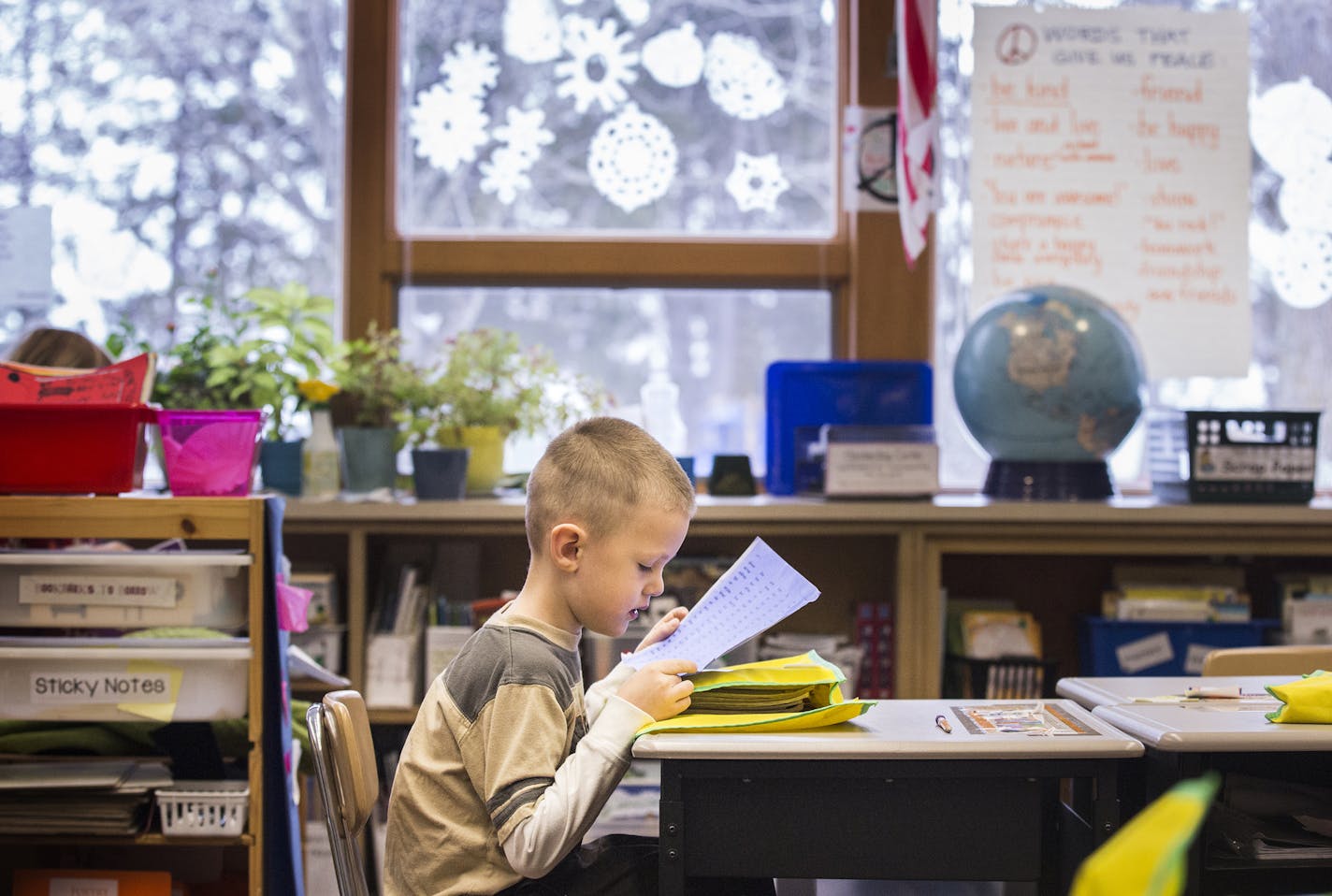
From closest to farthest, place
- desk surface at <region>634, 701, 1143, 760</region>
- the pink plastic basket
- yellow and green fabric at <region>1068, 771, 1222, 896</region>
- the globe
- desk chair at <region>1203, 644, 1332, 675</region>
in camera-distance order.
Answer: yellow and green fabric at <region>1068, 771, 1222, 896</region>
desk surface at <region>634, 701, 1143, 760</region>
desk chair at <region>1203, 644, 1332, 675</region>
the pink plastic basket
the globe

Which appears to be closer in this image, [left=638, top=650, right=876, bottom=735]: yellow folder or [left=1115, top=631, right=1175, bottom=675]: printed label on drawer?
[left=638, top=650, right=876, bottom=735]: yellow folder

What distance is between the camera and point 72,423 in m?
1.93

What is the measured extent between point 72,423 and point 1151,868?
186cm

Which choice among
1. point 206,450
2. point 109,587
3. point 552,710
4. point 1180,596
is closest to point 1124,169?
point 1180,596

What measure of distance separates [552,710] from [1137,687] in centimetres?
80

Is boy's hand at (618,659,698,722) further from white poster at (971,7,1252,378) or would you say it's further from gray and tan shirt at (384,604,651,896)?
white poster at (971,7,1252,378)

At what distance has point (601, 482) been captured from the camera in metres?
1.33

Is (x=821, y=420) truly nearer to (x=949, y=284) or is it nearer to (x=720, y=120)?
(x=949, y=284)

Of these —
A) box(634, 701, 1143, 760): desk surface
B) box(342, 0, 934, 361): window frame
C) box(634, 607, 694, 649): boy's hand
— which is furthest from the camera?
box(342, 0, 934, 361): window frame

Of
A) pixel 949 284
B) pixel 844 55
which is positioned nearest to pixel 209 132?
pixel 844 55

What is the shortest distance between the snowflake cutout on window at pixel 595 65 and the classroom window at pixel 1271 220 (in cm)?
77

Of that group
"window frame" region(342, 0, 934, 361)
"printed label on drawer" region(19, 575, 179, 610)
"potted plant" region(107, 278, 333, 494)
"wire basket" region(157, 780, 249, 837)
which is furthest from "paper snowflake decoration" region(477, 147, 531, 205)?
"wire basket" region(157, 780, 249, 837)

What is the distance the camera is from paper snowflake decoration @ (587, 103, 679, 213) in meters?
2.94

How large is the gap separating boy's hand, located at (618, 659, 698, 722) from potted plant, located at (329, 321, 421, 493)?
4.70ft
